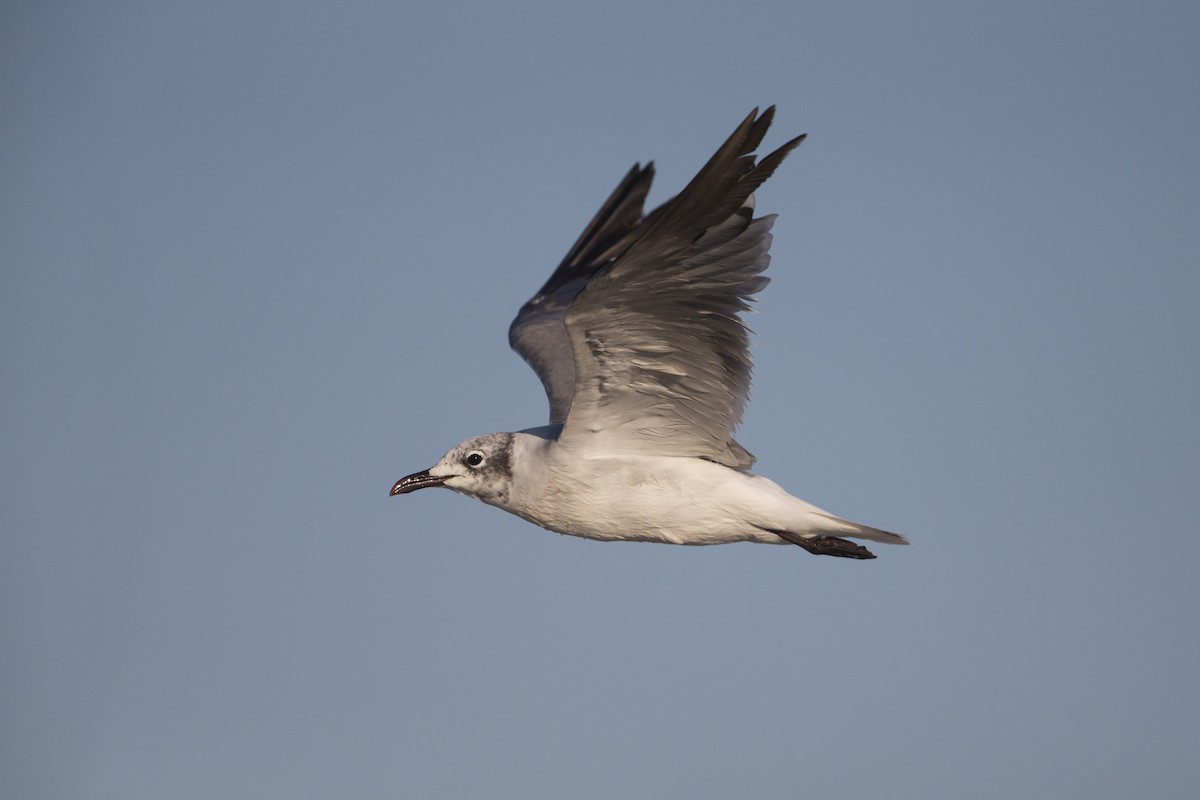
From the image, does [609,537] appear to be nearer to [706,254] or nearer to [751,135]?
[706,254]

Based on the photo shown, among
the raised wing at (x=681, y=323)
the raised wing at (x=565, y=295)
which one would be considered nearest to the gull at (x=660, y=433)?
the raised wing at (x=681, y=323)

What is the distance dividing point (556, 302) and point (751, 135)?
21.3 ft

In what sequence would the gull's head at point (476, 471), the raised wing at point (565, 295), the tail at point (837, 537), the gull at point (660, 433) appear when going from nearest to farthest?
the gull at point (660, 433) < the tail at point (837, 537) < the gull's head at point (476, 471) < the raised wing at point (565, 295)

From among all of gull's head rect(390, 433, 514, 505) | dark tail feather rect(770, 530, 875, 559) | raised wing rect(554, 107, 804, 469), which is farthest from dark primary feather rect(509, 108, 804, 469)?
dark tail feather rect(770, 530, 875, 559)

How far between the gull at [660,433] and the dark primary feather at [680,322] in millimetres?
13

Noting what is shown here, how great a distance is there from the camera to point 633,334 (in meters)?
11.3

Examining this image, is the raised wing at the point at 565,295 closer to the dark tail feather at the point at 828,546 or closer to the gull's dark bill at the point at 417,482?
the gull's dark bill at the point at 417,482

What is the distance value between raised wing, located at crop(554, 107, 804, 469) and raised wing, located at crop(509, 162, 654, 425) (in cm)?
200

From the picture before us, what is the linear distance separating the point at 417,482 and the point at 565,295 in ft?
13.6

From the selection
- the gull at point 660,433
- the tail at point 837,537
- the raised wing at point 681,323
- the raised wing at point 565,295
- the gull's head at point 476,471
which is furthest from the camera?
the raised wing at point 565,295

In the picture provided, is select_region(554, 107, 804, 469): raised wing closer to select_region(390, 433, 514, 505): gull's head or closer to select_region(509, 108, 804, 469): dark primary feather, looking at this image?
select_region(509, 108, 804, 469): dark primary feather

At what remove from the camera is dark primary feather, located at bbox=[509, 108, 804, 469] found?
1036 centimetres

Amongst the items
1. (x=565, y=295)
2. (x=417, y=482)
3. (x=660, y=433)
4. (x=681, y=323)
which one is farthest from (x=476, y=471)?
(x=565, y=295)

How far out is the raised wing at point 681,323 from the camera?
10.4 metres
